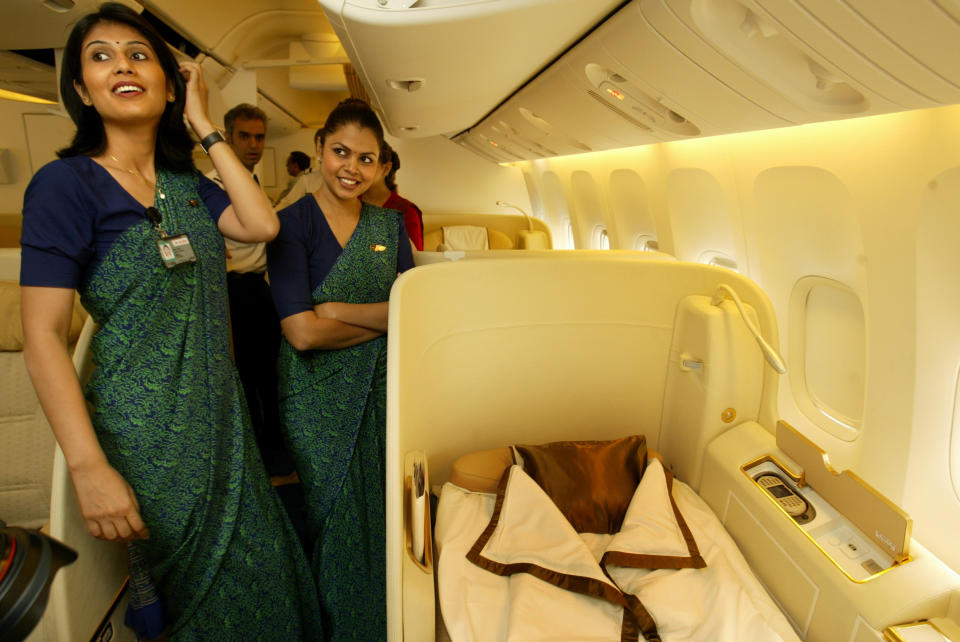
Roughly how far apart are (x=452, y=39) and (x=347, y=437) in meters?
1.24

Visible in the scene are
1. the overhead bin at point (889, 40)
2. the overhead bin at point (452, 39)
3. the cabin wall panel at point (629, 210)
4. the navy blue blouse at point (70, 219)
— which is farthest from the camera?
the cabin wall panel at point (629, 210)

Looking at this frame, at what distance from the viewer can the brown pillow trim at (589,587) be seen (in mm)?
1061

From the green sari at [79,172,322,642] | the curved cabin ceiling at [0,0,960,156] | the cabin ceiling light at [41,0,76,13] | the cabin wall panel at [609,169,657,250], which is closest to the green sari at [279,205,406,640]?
the green sari at [79,172,322,642]

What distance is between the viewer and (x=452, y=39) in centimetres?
136

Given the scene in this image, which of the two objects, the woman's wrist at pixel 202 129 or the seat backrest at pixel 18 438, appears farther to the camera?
the seat backrest at pixel 18 438

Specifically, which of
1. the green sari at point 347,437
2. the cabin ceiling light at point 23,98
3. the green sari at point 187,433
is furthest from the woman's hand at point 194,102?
the cabin ceiling light at point 23,98

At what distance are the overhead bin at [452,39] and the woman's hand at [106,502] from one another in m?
1.17

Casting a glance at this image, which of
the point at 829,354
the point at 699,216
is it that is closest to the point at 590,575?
the point at 829,354

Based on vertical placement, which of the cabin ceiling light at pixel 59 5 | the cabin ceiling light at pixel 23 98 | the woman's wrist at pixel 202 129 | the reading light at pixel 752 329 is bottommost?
the reading light at pixel 752 329

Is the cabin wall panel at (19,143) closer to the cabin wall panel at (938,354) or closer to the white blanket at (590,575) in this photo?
the white blanket at (590,575)

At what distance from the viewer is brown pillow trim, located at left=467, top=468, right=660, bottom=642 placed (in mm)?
1061

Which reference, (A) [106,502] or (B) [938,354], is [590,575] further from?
(B) [938,354]

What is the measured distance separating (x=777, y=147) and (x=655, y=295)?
88 centimetres

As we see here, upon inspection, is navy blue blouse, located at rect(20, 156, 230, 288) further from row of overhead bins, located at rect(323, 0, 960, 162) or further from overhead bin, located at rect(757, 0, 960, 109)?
overhead bin, located at rect(757, 0, 960, 109)
